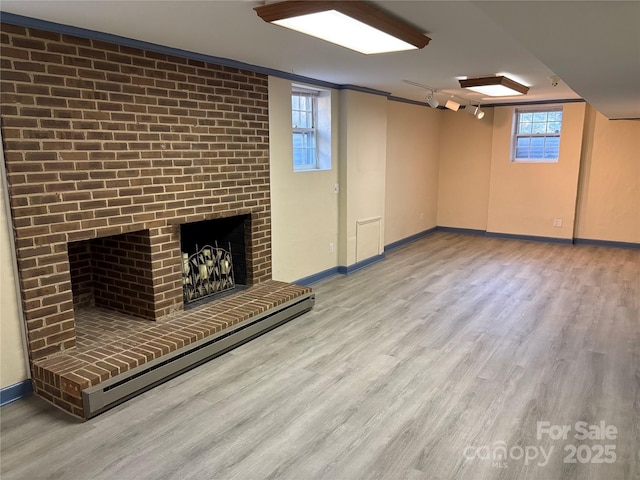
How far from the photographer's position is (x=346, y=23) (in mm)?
2600

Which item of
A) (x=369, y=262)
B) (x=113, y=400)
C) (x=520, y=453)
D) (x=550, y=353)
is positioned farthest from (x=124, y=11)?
(x=369, y=262)

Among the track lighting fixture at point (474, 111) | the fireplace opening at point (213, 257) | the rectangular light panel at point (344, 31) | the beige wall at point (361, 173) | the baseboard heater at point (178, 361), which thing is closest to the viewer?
the rectangular light panel at point (344, 31)

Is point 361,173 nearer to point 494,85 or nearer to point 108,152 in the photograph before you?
point 494,85

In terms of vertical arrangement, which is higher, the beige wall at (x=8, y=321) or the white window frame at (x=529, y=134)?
the white window frame at (x=529, y=134)

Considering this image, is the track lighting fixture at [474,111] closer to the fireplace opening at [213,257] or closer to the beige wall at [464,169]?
the beige wall at [464,169]

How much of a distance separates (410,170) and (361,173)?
6.56ft

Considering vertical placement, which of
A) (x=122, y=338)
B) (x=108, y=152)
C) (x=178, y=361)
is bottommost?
(x=178, y=361)

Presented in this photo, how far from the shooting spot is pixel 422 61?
152 inches

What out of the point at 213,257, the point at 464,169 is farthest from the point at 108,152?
the point at 464,169

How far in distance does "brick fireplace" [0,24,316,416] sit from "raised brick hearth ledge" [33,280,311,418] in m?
0.03

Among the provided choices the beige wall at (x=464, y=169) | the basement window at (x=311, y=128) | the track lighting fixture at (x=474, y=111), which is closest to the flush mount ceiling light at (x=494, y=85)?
the track lighting fixture at (x=474, y=111)

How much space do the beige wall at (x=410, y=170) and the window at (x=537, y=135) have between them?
4.53 feet

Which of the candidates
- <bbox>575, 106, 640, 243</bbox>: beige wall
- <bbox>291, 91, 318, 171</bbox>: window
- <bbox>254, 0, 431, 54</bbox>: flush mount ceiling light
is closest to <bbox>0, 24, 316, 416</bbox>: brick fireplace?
<bbox>291, 91, 318, 171</bbox>: window

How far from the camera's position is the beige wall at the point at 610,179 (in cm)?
705
